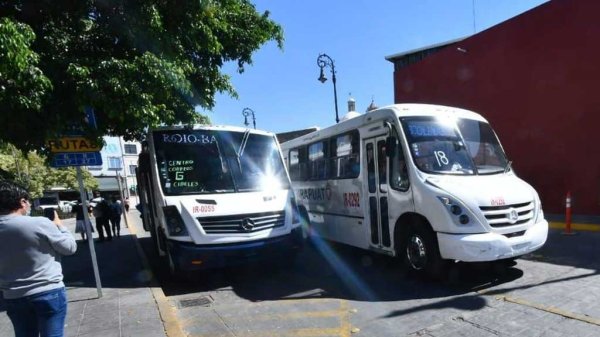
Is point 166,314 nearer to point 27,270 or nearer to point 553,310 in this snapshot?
point 27,270

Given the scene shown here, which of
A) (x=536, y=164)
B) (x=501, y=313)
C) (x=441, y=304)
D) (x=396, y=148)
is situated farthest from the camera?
(x=536, y=164)

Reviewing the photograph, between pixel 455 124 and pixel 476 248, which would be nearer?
pixel 476 248

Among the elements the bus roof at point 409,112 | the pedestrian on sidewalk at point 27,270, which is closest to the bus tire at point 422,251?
the bus roof at point 409,112

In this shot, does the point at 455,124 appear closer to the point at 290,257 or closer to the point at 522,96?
the point at 290,257

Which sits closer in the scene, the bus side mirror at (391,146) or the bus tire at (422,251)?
the bus tire at (422,251)

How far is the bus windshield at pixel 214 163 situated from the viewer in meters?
7.09

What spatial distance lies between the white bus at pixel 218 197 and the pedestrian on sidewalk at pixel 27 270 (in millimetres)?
3283

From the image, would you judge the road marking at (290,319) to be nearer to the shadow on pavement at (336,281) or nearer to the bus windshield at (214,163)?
the shadow on pavement at (336,281)

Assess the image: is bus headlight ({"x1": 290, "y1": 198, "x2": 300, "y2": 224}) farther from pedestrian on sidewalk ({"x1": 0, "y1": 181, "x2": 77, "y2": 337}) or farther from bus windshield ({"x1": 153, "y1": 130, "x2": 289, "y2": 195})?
pedestrian on sidewalk ({"x1": 0, "y1": 181, "x2": 77, "y2": 337})

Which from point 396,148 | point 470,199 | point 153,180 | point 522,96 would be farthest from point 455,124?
point 522,96

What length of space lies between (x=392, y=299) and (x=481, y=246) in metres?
1.34

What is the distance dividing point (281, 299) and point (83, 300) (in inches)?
114

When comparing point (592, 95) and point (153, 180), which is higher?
point (592, 95)

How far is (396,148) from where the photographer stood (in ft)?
22.2
